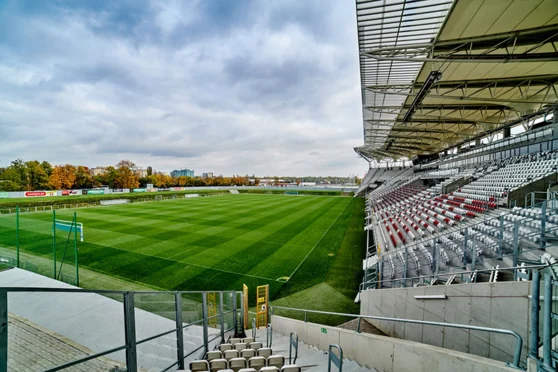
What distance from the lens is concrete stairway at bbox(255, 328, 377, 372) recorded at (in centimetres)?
403

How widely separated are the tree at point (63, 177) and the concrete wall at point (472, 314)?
248ft

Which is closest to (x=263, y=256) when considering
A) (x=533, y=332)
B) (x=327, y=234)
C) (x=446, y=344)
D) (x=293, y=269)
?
(x=293, y=269)

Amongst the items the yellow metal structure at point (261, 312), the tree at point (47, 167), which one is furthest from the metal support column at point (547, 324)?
the tree at point (47, 167)

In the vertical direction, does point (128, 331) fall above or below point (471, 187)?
below

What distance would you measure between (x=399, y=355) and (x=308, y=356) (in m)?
2.35

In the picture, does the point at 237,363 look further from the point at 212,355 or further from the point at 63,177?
the point at 63,177

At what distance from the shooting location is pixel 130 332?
2.86 meters

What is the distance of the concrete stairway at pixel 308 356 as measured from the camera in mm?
4034

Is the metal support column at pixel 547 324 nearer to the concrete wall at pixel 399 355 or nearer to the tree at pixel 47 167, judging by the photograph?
the concrete wall at pixel 399 355

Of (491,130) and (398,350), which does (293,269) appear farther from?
(491,130)

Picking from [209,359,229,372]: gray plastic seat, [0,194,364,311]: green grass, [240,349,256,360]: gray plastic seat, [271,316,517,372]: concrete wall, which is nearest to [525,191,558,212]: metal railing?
[271,316,517,372]: concrete wall

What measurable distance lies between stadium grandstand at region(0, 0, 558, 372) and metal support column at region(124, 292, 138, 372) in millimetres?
12

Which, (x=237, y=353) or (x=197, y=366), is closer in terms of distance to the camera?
(x=197, y=366)

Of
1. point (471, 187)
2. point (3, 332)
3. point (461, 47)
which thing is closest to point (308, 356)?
point (3, 332)
